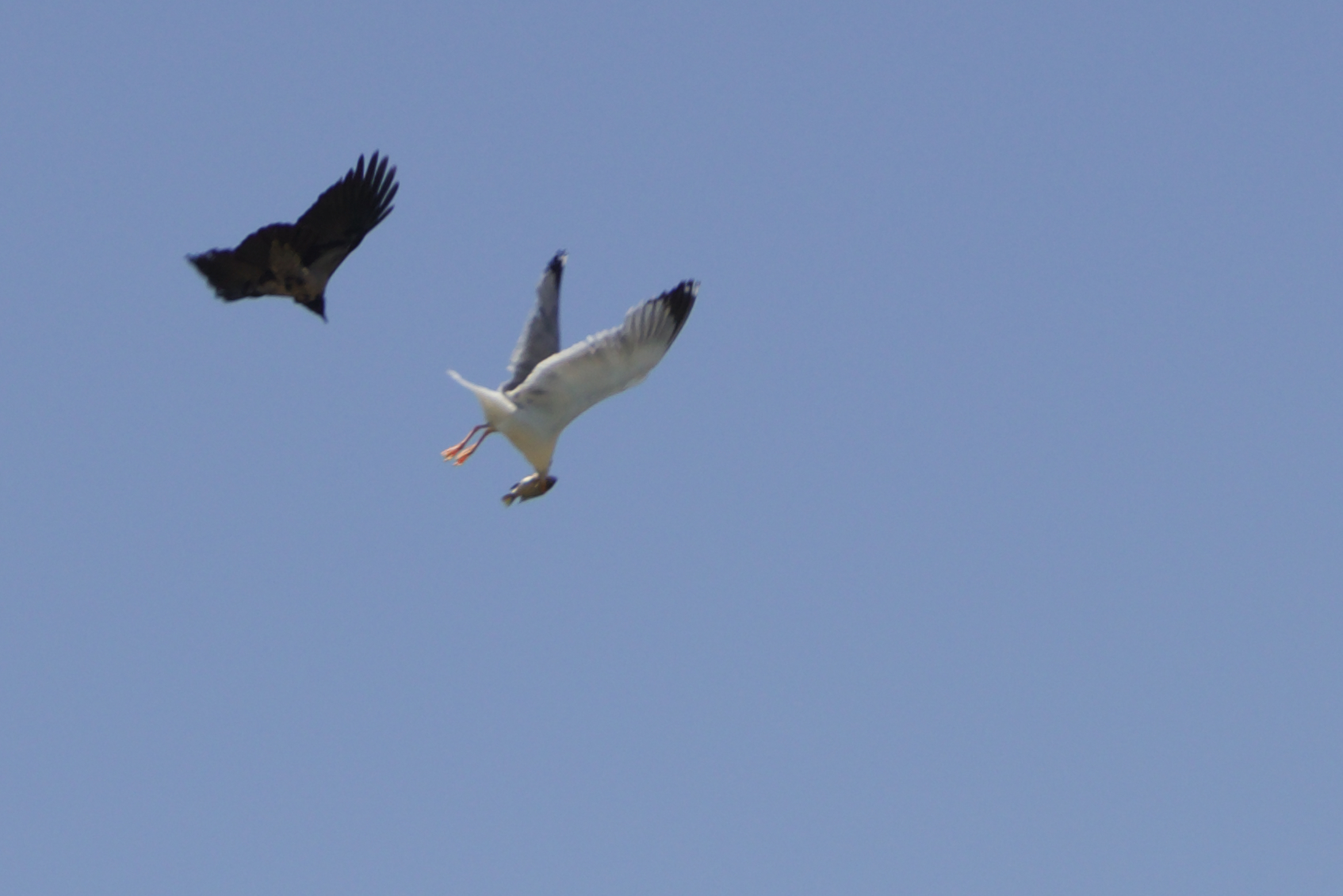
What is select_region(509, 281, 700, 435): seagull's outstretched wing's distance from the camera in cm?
1891

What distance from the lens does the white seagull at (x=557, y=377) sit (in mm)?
18953

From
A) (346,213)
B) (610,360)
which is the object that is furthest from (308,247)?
(610,360)

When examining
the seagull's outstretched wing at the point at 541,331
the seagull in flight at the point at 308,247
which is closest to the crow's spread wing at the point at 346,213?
the seagull in flight at the point at 308,247

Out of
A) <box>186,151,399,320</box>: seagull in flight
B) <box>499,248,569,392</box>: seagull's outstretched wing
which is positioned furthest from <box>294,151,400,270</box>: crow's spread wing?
<box>499,248,569,392</box>: seagull's outstretched wing

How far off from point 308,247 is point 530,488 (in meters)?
4.46

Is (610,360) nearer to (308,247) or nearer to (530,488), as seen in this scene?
(530,488)

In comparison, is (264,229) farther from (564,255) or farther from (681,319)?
(681,319)

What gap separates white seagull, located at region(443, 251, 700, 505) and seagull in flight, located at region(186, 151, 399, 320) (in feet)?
9.73

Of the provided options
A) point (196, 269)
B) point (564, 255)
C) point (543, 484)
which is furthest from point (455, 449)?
point (196, 269)

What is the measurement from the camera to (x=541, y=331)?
20.6 metres

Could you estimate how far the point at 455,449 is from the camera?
20.0m

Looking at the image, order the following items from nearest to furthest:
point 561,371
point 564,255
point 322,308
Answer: point 561,371 → point 564,255 → point 322,308

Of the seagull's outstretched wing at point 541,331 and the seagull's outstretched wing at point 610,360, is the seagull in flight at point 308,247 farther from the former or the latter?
the seagull's outstretched wing at point 610,360

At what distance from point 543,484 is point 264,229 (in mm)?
4744
